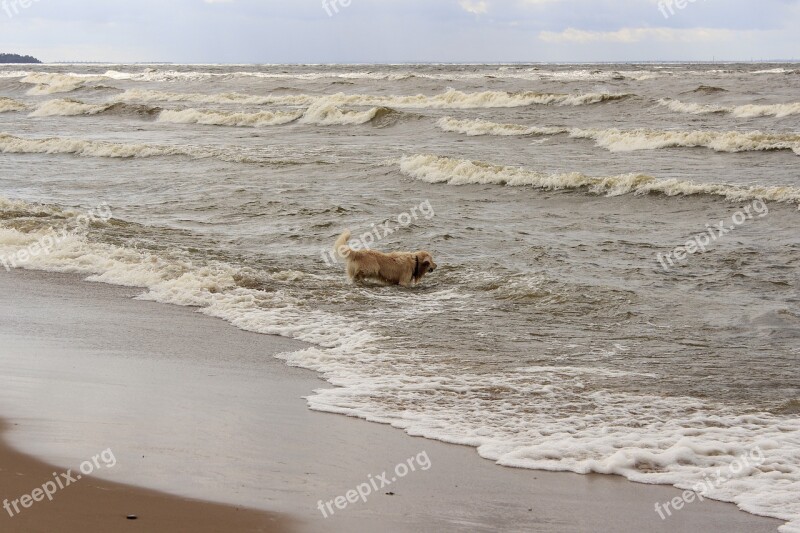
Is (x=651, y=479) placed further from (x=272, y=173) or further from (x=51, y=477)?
(x=272, y=173)

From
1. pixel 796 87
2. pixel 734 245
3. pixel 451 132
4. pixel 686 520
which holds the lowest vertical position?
pixel 686 520

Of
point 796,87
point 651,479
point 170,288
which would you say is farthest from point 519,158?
point 796,87

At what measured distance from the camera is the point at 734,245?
11.8 meters

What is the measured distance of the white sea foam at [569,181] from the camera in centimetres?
1517

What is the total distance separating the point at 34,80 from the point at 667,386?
62.7m

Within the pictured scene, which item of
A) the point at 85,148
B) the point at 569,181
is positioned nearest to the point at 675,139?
the point at 569,181

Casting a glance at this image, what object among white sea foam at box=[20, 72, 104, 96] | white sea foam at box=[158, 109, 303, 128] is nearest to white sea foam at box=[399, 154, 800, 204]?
white sea foam at box=[158, 109, 303, 128]
